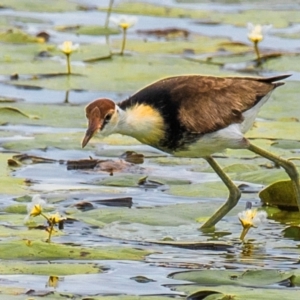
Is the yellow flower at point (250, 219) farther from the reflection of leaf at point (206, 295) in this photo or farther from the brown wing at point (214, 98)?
the reflection of leaf at point (206, 295)

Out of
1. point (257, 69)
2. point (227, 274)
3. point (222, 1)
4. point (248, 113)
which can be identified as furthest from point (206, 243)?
point (222, 1)

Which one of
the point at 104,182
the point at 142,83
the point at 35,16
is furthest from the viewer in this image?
the point at 35,16

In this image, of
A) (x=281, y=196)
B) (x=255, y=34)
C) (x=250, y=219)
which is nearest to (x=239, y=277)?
(x=250, y=219)

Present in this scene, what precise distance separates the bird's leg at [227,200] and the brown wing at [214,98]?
1.35 ft

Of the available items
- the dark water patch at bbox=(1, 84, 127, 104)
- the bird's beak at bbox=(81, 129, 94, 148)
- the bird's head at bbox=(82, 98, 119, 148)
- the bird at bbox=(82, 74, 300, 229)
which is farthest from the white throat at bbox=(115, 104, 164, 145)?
the dark water patch at bbox=(1, 84, 127, 104)

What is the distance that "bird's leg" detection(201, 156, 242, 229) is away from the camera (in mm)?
7928

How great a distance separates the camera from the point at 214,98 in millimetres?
8109

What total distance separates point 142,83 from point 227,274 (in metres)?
5.79

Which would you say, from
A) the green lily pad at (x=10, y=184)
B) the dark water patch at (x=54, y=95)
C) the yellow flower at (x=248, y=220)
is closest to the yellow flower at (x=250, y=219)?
the yellow flower at (x=248, y=220)

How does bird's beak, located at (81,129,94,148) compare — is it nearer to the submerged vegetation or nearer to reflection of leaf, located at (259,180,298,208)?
the submerged vegetation

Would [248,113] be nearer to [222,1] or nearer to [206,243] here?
[206,243]

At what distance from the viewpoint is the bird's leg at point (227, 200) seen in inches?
312

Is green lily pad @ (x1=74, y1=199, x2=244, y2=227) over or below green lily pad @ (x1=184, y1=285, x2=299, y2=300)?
below

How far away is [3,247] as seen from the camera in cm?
674
